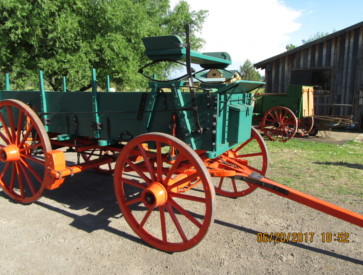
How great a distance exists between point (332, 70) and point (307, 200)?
11.1 meters

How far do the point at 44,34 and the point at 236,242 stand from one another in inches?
344

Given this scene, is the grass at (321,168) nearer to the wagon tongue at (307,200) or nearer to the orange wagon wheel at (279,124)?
the orange wagon wheel at (279,124)

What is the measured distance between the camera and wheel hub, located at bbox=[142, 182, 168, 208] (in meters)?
2.76

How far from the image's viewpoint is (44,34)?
898 cm

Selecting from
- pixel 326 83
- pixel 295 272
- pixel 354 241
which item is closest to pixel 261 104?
pixel 326 83

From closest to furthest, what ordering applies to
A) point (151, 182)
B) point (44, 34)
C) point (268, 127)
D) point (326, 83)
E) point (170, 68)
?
point (151, 182) → point (44, 34) → point (268, 127) → point (326, 83) → point (170, 68)

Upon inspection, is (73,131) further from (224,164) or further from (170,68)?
(170,68)

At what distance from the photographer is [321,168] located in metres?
5.75

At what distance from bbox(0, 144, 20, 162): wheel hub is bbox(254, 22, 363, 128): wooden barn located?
1082 cm

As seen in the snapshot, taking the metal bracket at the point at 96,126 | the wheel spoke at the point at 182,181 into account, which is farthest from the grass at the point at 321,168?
the metal bracket at the point at 96,126

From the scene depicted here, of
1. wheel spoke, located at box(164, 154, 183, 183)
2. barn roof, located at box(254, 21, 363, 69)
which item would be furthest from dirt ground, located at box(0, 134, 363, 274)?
barn roof, located at box(254, 21, 363, 69)

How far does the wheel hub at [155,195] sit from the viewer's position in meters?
2.76
